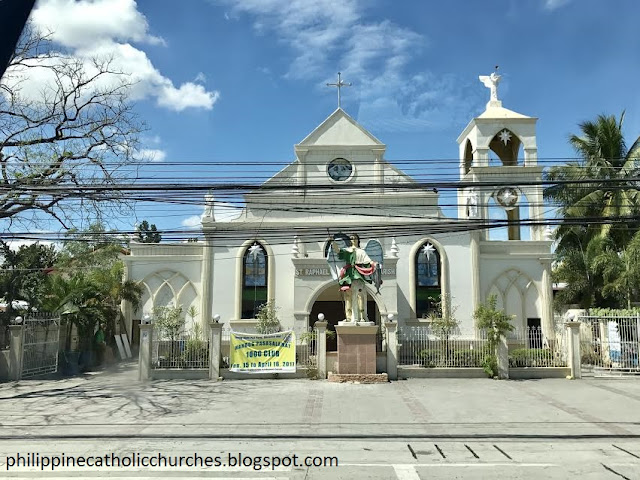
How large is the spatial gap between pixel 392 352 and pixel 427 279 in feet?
23.5

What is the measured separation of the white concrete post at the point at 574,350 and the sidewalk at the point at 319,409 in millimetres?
556

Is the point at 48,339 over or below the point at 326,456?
over

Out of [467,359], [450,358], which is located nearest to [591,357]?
[467,359]

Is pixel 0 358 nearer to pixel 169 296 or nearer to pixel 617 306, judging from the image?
pixel 169 296

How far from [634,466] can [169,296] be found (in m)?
20.5

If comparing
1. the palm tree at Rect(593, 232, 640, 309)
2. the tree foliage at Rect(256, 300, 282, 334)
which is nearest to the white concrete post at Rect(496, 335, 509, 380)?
the palm tree at Rect(593, 232, 640, 309)

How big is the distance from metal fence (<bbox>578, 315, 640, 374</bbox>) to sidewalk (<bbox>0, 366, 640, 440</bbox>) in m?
1.80

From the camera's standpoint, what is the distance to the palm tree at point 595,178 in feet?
81.7

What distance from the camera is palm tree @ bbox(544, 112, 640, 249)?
24906 mm

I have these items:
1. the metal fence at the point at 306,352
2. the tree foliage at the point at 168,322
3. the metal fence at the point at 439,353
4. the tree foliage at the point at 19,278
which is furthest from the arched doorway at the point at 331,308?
the tree foliage at the point at 19,278

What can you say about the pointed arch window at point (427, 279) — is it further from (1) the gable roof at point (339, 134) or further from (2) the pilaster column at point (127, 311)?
(2) the pilaster column at point (127, 311)

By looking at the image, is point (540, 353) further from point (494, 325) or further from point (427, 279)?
point (427, 279)

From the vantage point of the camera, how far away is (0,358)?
17656 mm

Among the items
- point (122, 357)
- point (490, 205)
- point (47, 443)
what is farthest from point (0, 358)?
point (490, 205)
